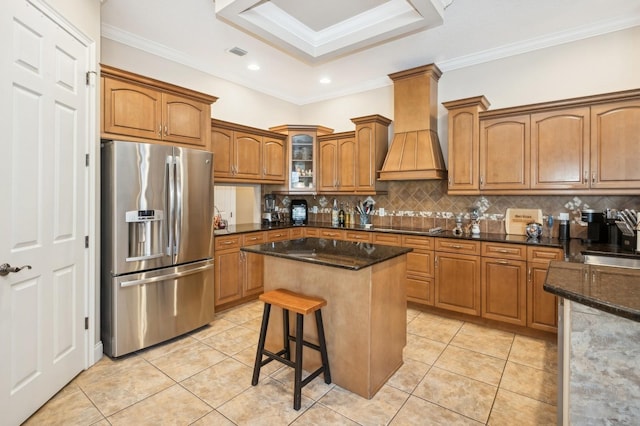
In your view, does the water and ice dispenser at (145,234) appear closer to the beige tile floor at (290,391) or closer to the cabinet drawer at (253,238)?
the beige tile floor at (290,391)

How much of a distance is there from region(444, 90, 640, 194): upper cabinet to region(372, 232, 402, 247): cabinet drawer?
0.88 metres

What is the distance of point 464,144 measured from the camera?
3.76 meters

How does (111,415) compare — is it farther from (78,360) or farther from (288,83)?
(288,83)

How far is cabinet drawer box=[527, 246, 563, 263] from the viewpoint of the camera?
308cm

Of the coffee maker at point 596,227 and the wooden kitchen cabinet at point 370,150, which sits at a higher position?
the wooden kitchen cabinet at point 370,150

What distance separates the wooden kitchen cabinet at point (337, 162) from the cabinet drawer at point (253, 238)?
1274 mm

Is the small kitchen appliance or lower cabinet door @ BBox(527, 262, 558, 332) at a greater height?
the small kitchen appliance

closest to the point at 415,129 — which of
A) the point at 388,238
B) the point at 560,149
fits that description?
the point at 388,238

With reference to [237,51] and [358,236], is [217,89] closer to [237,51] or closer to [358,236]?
[237,51]

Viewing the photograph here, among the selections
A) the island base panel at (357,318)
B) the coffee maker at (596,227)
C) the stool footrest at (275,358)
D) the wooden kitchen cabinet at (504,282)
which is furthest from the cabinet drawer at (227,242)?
the coffee maker at (596,227)

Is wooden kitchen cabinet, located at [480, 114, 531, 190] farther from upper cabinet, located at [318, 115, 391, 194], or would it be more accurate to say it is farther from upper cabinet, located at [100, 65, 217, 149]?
upper cabinet, located at [100, 65, 217, 149]

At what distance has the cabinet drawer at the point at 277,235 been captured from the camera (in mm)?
4423

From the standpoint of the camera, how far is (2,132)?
1843 mm

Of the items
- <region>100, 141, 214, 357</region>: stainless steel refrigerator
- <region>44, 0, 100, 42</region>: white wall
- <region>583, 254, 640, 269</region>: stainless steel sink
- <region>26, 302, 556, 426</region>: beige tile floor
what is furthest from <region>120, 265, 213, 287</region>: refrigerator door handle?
<region>583, 254, 640, 269</region>: stainless steel sink
